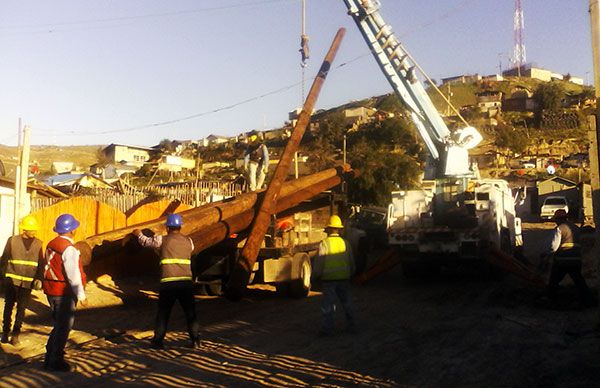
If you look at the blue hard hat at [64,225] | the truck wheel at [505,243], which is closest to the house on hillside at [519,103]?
the truck wheel at [505,243]

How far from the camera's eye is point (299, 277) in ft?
44.5

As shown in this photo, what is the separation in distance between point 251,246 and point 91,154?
106598 millimetres

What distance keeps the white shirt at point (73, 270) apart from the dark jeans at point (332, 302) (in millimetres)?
3526

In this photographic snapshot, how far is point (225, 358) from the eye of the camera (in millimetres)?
8148

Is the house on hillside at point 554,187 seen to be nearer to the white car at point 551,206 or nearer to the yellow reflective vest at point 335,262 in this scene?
the white car at point 551,206

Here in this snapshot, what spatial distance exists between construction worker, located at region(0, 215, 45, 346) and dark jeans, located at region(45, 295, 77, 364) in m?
1.65


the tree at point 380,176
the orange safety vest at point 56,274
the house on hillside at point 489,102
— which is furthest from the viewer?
the house on hillside at point 489,102

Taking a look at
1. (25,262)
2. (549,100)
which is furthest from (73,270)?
(549,100)

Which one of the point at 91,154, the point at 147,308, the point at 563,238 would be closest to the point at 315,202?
the point at 147,308

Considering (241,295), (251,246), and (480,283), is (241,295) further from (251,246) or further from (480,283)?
(480,283)

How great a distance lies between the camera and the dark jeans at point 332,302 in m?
9.45

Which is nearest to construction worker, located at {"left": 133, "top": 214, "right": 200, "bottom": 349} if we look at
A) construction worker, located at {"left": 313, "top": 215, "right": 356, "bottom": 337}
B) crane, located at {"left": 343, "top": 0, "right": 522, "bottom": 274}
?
construction worker, located at {"left": 313, "top": 215, "right": 356, "bottom": 337}

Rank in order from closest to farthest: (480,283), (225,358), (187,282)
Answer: (225,358)
(187,282)
(480,283)

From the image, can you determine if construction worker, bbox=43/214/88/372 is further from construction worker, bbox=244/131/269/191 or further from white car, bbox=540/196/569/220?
white car, bbox=540/196/569/220
